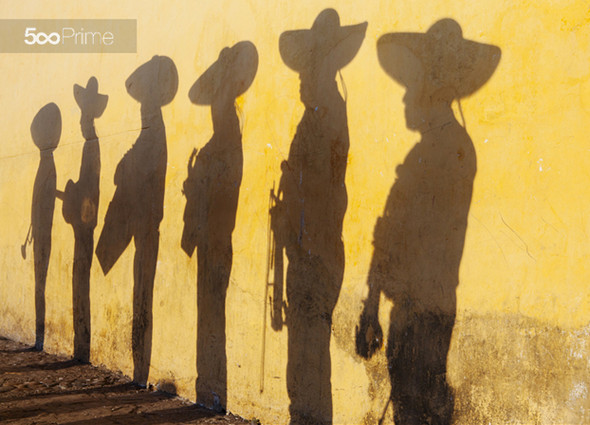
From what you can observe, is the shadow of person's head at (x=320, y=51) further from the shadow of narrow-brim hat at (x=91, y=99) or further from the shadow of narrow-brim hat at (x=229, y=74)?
the shadow of narrow-brim hat at (x=91, y=99)

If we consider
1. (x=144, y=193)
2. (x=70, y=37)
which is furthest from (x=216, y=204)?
(x=70, y=37)

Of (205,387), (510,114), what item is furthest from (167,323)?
(510,114)

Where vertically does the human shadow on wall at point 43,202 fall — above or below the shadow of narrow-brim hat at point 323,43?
below

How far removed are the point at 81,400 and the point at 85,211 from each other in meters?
2.01

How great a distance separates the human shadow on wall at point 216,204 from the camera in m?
4.67

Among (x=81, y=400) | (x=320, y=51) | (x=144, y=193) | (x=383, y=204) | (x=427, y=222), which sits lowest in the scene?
(x=81, y=400)

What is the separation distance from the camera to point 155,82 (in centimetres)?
557

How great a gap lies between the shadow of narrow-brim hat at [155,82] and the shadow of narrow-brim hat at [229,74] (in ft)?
1.06

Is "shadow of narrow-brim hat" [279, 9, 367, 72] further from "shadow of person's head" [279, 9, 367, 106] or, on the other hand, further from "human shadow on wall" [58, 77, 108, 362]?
"human shadow on wall" [58, 77, 108, 362]

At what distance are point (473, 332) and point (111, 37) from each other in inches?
178

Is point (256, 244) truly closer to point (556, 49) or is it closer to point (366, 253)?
point (366, 253)

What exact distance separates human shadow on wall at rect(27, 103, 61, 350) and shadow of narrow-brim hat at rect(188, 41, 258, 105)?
2691 mm

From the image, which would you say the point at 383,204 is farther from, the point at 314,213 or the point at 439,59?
the point at 439,59

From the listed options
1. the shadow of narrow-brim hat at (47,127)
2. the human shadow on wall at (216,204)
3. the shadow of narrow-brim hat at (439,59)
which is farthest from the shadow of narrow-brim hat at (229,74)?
the shadow of narrow-brim hat at (47,127)
